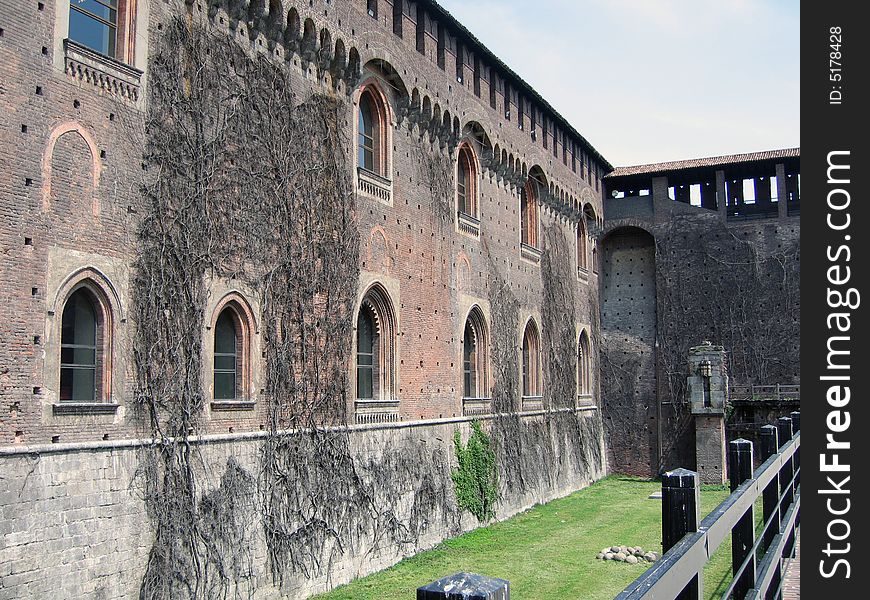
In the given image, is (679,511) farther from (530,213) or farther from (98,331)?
(530,213)

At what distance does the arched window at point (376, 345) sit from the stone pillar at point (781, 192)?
17825mm

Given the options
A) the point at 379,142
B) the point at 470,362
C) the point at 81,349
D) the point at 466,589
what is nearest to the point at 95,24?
the point at 81,349

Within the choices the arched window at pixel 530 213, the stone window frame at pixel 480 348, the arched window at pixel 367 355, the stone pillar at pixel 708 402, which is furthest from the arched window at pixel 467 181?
the stone pillar at pixel 708 402

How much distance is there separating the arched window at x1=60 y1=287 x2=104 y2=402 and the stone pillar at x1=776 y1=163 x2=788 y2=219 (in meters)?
24.5

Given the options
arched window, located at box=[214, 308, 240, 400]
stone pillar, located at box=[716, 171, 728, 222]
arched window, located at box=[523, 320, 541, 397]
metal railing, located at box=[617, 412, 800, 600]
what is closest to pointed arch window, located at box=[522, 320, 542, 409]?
arched window, located at box=[523, 320, 541, 397]

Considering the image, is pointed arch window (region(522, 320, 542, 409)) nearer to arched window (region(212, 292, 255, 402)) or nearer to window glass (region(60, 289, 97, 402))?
arched window (region(212, 292, 255, 402))

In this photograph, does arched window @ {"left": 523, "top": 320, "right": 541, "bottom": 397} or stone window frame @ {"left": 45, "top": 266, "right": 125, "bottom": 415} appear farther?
arched window @ {"left": 523, "top": 320, "right": 541, "bottom": 397}

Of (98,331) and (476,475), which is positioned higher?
(98,331)

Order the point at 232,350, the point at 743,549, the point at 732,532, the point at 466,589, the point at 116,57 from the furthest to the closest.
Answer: the point at 232,350 < the point at 116,57 < the point at 732,532 < the point at 743,549 < the point at 466,589

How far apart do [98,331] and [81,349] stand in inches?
11.3

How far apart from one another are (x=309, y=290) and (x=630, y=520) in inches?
430

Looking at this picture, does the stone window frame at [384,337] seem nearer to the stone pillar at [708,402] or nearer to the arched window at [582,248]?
the arched window at [582,248]

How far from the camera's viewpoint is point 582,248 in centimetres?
2939

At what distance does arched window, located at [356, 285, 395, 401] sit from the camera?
52.5 ft
